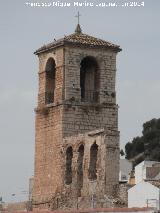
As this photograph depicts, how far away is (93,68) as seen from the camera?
47469 mm

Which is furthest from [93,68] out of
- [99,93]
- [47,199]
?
[47,199]

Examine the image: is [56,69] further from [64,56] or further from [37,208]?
[37,208]

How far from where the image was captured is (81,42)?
46.4 meters

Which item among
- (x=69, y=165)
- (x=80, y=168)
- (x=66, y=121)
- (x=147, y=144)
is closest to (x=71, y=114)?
(x=66, y=121)

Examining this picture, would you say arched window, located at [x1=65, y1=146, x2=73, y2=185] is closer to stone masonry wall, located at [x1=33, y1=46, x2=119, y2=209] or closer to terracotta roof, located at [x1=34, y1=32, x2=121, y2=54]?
stone masonry wall, located at [x1=33, y1=46, x2=119, y2=209]

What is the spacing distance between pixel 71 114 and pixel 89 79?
2.44 m

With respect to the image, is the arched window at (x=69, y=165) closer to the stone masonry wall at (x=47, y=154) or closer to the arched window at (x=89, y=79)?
the stone masonry wall at (x=47, y=154)

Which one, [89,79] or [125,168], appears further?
[125,168]

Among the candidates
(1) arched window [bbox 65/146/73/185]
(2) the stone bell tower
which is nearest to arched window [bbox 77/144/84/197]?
(2) the stone bell tower

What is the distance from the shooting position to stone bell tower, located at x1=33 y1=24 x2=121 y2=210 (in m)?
44.5

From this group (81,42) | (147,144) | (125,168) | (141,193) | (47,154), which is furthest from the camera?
(147,144)

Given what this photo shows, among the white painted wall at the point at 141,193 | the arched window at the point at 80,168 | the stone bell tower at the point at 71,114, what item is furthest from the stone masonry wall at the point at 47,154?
the white painted wall at the point at 141,193

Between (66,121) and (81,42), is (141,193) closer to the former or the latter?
(66,121)

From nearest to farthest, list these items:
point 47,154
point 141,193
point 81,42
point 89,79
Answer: point 141,193 < point 81,42 < point 47,154 < point 89,79
